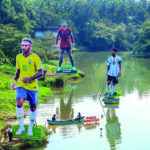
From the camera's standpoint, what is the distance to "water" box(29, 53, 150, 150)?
13148 millimetres

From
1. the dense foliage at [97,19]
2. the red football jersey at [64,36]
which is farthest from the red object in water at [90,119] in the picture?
the dense foliage at [97,19]

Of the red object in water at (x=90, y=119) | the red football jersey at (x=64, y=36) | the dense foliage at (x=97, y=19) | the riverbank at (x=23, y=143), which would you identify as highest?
the dense foliage at (x=97, y=19)

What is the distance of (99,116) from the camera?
17.1 meters

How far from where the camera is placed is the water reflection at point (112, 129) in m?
13.6

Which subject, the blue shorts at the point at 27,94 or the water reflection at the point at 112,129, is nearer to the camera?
the blue shorts at the point at 27,94

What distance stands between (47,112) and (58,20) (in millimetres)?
47171

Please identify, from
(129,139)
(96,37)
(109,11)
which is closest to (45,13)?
(96,37)

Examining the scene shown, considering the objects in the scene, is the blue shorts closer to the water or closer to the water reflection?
the water

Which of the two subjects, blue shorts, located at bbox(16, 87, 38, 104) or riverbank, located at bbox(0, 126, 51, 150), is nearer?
riverbank, located at bbox(0, 126, 51, 150)

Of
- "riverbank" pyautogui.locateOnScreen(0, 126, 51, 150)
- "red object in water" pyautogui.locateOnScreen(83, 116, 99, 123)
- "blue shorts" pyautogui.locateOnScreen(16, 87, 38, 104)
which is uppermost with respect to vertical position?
"blue shorts" pyautogui.locateOnScreen(16, 87, 38, 104)

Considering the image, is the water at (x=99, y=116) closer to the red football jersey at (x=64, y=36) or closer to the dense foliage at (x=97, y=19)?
the red football jersey at (x=64, y=36)

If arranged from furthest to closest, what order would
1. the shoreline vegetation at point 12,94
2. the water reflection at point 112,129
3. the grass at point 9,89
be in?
the grass at point 9,89, the water reflection at point 112,129, the shoreline vegetation at point 12,94

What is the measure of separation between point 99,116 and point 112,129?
203 cm

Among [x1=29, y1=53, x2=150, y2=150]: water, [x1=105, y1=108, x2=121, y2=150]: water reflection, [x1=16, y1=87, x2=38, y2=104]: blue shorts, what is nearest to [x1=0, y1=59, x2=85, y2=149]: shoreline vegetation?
[x1=29, y1=53, x2=150, y2=150]: water
